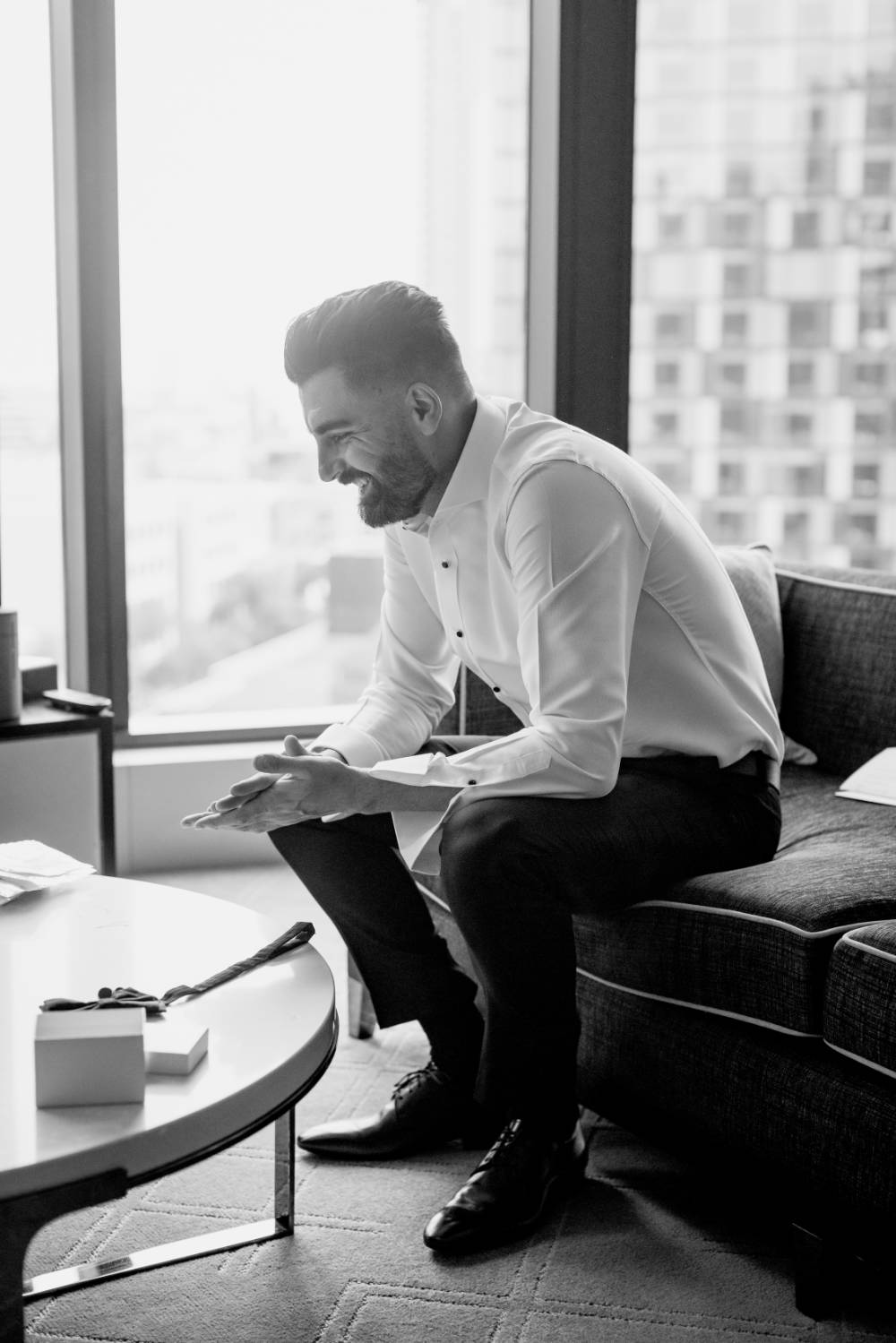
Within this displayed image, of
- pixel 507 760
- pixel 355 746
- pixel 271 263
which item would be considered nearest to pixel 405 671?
pixel 355 746

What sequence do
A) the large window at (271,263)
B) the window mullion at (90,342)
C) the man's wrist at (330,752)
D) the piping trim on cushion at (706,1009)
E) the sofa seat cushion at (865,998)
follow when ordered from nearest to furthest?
the sofa seat cushion at (865,998), the piping trim on cushion at (706,1009), the man's wrist at (330,752), the window mullion at (90,342), the large window at (271,263)

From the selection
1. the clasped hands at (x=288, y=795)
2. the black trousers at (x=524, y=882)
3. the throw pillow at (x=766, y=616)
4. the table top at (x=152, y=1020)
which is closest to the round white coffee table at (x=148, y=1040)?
the table top at (x=152, y=1020)

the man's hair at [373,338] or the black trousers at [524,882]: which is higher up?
the man's hair at [373,338]

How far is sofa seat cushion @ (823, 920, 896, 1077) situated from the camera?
1465mm

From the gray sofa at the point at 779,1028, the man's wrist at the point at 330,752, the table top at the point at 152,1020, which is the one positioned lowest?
the gray sofa at the point at 779,1028

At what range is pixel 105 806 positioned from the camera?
8.79ft

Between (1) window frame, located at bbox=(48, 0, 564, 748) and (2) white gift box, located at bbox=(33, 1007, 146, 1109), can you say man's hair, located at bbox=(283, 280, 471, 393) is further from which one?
(1) window frame, located at bbox=(48, 0, 564, 748)

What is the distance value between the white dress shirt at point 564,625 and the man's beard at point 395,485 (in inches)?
1.5

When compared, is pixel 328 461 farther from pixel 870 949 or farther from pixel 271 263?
pixel 271 263

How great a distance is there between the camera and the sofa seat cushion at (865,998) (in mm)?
1465

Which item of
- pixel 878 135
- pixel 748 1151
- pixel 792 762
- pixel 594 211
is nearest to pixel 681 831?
pixel 748 1151

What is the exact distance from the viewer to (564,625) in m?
1.67

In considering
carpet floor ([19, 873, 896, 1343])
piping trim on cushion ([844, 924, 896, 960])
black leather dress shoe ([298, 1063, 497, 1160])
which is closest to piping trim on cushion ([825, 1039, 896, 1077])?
piping trim on cushion ([844, 924, 896, 960])

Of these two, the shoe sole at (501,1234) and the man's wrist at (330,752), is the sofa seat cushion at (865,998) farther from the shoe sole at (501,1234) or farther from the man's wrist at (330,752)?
the man's wrist at (330,752)
